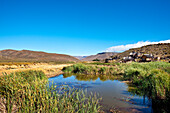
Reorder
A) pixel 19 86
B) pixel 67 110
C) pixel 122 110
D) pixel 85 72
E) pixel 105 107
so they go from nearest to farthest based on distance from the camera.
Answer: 1. pixel 67 110
2. pixel 19 86
3. pixel 122 110
4. pixel 105 107
5. pixel 85 72

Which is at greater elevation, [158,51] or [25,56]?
[158,51]

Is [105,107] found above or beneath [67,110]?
beneath

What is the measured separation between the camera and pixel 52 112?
4.75 meters

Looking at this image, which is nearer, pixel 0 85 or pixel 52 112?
pixel 52 112

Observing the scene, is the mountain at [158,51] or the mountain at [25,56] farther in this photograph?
the mountain at [25,56]

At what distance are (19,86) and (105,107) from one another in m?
5.46

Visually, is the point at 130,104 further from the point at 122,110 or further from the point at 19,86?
the point at 19,86

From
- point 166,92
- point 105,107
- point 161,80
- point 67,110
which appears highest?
→ point 161,80

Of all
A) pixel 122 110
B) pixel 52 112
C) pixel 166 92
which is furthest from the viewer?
pixel 122 110

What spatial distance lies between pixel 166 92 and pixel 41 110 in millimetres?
6952

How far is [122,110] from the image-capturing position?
7.46m

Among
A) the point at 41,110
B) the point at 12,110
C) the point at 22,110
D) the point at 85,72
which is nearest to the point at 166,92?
the point at 41,110

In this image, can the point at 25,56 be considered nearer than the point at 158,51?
No

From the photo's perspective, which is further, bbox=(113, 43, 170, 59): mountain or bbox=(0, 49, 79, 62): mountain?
bbox=(0, 49, 79, 62): mountain
